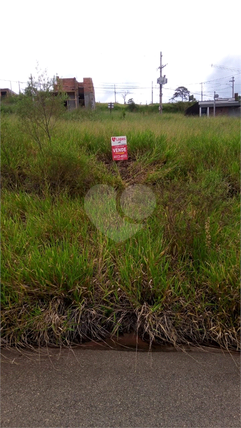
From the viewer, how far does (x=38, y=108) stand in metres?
5.57

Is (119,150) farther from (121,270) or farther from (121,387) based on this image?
(121,387)

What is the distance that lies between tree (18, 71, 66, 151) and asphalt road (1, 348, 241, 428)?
13.2 ft

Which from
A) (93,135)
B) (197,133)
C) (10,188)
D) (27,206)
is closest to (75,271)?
(27,206)

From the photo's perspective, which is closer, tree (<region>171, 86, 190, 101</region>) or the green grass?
the green grass

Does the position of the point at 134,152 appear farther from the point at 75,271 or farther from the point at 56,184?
the point at 75,271

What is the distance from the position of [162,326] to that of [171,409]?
65 centimetres

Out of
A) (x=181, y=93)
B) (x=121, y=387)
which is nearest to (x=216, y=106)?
(x=181, y=93)

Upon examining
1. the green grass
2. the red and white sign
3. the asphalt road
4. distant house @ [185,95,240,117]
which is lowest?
the asphalt road

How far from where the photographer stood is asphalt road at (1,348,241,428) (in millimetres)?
1818

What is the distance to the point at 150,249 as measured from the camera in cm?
288

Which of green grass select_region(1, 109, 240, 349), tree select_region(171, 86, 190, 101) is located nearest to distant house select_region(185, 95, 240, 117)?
tree select_region(171, 86, 190, 101)

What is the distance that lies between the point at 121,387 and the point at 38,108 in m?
4.84

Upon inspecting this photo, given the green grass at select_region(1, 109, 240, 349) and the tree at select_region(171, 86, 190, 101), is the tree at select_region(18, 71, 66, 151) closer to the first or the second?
the green grass at select_region(1, 109, 240, 349)

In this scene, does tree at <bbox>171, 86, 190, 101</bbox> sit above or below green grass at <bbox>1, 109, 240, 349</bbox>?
above
